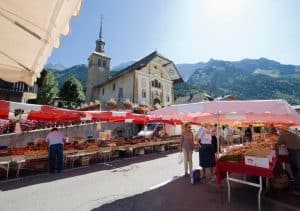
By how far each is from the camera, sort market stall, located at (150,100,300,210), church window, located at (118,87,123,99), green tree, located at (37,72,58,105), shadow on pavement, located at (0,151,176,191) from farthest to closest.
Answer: church window, located at (118,87,123,99), green tree, located at (37,72,58,105), shadow on pavement, located at (0,151,176,191), market stall, located at (150,100,300,210)

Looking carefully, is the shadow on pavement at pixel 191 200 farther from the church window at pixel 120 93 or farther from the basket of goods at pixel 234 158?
the church window at pixel 120 93

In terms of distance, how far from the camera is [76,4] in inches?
91.6

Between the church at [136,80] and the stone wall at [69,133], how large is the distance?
11.8 meters

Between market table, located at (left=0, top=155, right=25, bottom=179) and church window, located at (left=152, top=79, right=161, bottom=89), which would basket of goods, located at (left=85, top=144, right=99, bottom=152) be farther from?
church window, located at (left=152, top=79, right=161, bottom=89)

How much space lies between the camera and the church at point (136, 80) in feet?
133

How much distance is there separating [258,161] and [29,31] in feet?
19.3

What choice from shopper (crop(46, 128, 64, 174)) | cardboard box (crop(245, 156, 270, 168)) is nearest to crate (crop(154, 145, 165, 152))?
shopper (crop(46, 128, 64, 174))

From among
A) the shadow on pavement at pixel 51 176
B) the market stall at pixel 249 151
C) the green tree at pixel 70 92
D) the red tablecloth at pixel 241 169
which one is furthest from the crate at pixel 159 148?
the green tree at pixel 70 92

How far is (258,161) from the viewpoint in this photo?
6277 millimetres

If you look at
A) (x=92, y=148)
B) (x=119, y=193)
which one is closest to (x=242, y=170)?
(x=119, y=193)

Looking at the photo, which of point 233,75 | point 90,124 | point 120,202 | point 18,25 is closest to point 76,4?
point 18,25

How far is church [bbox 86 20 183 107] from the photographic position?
4056 cm

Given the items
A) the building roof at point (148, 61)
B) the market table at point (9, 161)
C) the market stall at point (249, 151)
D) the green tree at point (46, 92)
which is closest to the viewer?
the market stall at point (249, 151)

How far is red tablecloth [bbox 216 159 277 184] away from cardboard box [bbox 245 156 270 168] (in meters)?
0.08
